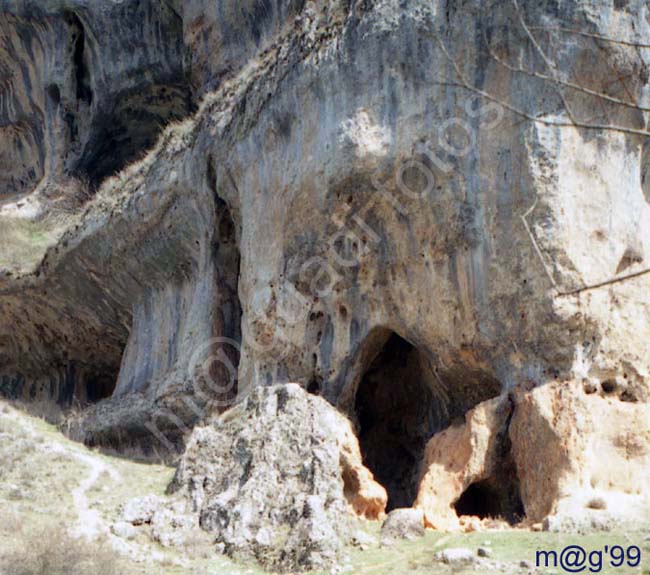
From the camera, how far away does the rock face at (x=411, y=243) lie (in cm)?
1210

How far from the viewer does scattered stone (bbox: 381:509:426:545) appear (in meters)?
11.0

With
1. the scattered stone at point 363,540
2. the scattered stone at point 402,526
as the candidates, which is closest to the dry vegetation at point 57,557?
the scattered stone at point 363,540

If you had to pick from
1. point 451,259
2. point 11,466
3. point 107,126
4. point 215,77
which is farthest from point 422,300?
point 107,126

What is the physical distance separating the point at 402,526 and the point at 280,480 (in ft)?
4.85

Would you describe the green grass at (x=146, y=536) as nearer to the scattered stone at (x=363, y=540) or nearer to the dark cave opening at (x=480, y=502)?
the scattered stone at (x=363, y=540)

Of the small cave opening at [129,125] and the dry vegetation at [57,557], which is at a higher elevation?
the small cave opening at [129,125]

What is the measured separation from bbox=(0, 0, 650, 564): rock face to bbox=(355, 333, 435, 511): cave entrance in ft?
0.11

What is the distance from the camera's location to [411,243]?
13.3 meters

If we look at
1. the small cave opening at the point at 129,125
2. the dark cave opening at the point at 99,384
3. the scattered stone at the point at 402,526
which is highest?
the small cave opening at the point at 129,125

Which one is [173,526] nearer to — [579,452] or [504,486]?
[504,486]

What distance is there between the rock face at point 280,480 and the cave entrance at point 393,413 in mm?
2276

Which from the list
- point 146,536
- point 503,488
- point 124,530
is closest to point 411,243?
point 503,488

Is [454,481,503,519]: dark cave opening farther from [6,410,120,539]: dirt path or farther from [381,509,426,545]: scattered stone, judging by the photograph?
[6,410,120,539]: dirt path

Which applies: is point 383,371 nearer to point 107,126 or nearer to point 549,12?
point 549,12
